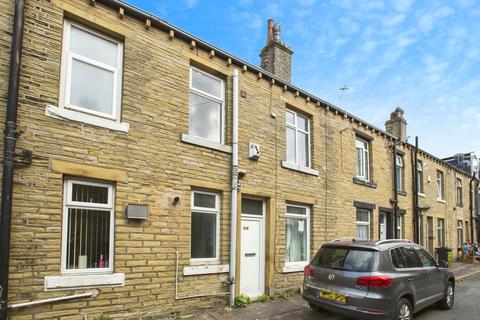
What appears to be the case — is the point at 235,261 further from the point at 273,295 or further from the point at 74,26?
the point at 74,26

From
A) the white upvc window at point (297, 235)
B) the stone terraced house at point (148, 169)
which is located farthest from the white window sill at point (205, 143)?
the white upvc window at point (297, 235)

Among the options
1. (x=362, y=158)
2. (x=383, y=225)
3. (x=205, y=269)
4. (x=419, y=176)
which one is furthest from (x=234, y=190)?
(x=419, y=176)

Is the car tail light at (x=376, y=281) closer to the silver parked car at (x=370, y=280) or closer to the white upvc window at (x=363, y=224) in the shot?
the silver parked car at (x=370, y=280)

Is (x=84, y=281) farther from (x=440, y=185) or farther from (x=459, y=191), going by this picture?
(x=459, y=191)

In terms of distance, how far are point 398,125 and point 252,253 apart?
12.2m

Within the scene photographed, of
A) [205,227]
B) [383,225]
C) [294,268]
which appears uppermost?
[205,227]

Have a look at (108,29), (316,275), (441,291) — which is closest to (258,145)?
(316,275)

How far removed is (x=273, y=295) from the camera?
9.91m

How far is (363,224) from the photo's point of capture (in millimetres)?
14375

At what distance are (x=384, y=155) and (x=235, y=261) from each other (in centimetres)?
985

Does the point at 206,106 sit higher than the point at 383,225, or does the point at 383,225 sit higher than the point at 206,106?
the point at 206,106

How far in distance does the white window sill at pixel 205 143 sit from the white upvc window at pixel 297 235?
3.06 meters

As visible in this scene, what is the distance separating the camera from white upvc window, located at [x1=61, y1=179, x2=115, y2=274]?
657 cm

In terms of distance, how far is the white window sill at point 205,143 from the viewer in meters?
8.35
